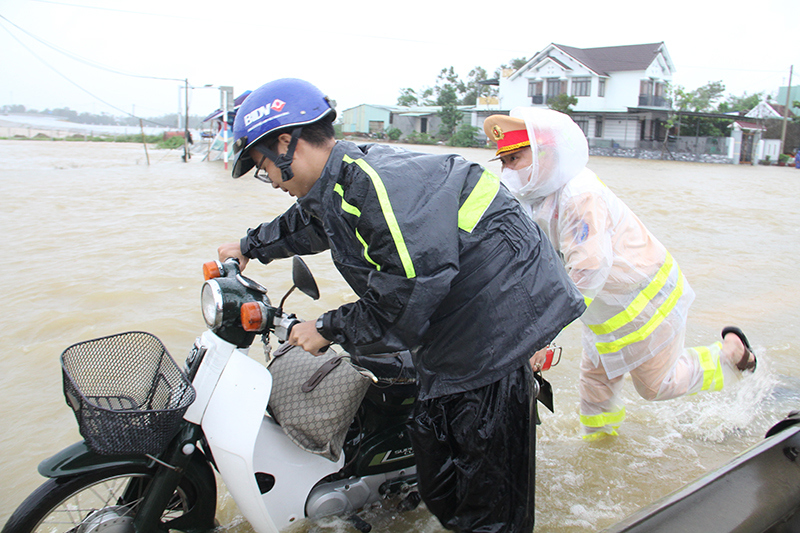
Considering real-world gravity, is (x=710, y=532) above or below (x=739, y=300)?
above

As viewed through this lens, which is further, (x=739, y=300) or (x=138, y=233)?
(x=138, y=233)

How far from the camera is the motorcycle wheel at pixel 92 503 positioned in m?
1.74

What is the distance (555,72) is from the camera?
4003 centimetres

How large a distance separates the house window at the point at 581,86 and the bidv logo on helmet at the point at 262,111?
4124 cm

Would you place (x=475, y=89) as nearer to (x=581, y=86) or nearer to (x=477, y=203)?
(x=581, y=86)

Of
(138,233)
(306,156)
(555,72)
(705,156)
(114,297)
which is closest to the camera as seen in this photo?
(306,156)

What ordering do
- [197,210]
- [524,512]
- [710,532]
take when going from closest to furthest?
1. [710,532]
2. [524,512]
3. [197,210]

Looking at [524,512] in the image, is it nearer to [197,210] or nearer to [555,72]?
[197,210]

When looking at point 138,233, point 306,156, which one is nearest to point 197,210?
point 138,233

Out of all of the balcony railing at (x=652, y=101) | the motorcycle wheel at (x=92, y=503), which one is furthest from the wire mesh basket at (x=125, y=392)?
the balcony railing at (x=652, y=101)

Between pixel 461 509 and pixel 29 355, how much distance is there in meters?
3.81

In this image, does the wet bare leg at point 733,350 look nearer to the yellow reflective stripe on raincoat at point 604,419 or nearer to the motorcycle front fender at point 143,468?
the yellow reflective stripe on raincoat at point 604,419

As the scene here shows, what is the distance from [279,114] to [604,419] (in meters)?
2.60

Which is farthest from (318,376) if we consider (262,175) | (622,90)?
(622,90)
